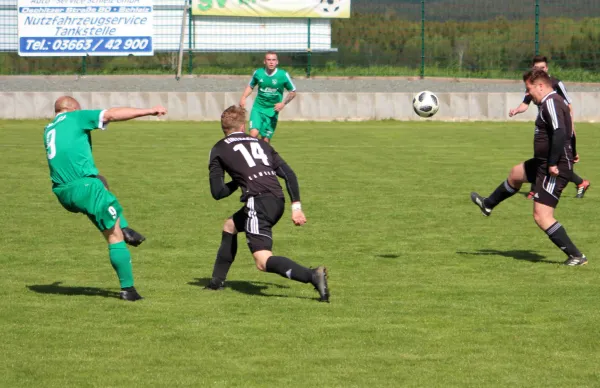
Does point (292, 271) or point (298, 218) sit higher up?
point (298, 218)

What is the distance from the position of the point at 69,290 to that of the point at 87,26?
23.2 m

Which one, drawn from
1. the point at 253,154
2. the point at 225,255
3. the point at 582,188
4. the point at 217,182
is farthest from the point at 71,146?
the point at 582,188

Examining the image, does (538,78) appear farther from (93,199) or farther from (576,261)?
(93,199)

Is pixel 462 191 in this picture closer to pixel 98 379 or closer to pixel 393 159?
pixel 393 159

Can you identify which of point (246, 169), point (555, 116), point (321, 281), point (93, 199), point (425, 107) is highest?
point (555, 116)

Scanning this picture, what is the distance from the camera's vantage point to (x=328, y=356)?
7188 mm

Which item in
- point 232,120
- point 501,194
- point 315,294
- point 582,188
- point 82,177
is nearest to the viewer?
point 82,177

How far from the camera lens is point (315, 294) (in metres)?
9.33

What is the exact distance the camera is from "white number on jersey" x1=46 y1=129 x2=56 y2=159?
8.84 m

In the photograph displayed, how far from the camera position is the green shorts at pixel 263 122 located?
20094 mm

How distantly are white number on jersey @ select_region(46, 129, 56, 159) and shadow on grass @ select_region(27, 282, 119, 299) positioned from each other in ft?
4.04

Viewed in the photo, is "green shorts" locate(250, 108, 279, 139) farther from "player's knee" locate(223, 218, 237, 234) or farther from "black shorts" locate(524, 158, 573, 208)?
"player's knee" locate(223, 218, 237, 234)

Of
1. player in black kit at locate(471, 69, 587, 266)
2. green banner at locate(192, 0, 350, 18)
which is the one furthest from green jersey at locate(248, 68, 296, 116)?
green banner at locate(192, 0, 350, 18)

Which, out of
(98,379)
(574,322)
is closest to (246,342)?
(98,379)
